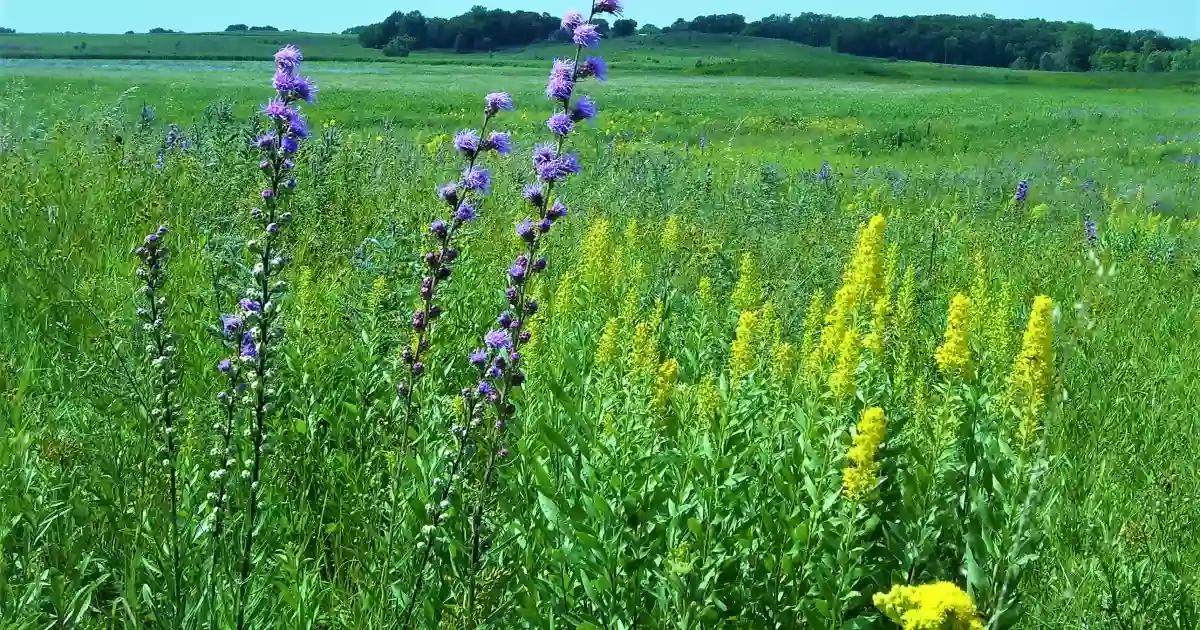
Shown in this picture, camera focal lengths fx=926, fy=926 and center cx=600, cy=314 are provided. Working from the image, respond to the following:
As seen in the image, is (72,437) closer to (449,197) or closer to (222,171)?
(449,197)

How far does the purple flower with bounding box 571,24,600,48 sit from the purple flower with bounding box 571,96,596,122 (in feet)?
0.49

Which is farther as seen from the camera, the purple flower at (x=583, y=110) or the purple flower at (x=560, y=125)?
the purple flower at (x=583, y=110)

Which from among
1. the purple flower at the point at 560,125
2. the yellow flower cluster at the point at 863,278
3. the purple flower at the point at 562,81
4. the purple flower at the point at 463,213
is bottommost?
the yellow flower cluster at the point at 863,278

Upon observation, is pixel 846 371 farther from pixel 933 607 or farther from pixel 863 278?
pixel 933 607

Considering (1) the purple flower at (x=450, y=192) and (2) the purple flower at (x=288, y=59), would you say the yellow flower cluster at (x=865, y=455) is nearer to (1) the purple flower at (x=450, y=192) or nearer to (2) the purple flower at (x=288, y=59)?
(1) the purple flower at (x=450, y=192)

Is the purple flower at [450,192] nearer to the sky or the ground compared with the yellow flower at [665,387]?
nearer to the sky

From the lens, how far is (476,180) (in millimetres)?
2594

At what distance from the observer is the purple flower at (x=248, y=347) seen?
2309 mm

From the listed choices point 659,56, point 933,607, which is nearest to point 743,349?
point 933,607

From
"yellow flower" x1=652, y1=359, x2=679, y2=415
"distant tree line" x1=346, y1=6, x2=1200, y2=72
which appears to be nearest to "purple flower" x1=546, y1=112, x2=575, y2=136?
"yellow flower" x1=652, y1=359, x2=679, y2=415

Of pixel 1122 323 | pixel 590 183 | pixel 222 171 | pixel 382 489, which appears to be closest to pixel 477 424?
pixel 382 489

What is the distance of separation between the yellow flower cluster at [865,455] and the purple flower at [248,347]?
152cm

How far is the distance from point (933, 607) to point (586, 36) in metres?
1.64

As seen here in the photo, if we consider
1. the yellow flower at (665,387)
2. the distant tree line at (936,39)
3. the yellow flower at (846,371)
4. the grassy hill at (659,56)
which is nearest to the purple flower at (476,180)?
the yellow flower at (665,387)
